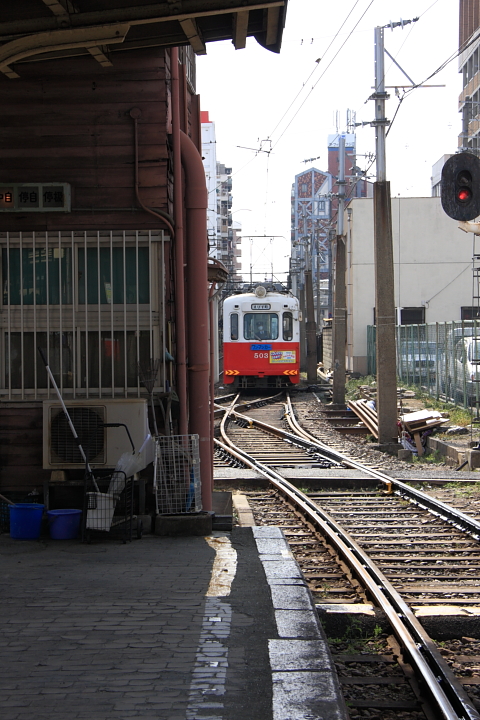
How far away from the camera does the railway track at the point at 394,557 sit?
15.9ft

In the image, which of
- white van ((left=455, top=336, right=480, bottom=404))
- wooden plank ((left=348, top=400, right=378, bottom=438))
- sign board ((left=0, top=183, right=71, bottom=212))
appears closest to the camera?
sign board ((left=0, top=183, right=71, bottom=212))

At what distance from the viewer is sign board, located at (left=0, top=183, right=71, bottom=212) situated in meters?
7.70

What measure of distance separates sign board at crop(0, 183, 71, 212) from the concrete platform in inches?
120

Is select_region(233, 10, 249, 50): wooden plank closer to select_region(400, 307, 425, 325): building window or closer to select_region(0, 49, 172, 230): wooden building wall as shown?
select_region(0, 49, 172, 230): wooden building wall

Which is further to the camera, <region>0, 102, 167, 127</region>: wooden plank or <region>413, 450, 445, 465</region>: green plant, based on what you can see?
<region>413, 450, 445, 465</region>: green plant

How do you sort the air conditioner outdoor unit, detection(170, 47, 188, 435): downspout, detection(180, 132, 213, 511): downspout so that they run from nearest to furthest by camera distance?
the air conditioner outdoor unit, detection(170, 47, 188, 435): downspout, detection(180, 132, 213, 511): downspout

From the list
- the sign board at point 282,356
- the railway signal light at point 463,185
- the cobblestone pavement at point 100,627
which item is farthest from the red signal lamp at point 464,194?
the sign board at point 282,356

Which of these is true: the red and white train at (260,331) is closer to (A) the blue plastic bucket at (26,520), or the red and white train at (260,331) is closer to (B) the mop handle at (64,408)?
(B) the mop handle at (64,408)

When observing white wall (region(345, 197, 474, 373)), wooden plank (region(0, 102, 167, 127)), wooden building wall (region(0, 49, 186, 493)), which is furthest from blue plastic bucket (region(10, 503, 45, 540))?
white wall (region(345, 197, 474, 373))

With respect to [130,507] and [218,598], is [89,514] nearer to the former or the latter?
[130,507]

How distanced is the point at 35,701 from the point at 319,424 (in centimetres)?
1809

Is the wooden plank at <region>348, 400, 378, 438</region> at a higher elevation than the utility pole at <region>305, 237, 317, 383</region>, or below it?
below

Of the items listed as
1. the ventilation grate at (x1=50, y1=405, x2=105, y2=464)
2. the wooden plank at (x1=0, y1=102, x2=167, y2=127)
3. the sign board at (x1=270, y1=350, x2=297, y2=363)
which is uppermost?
the wooden plank at (x1=0, y1=102, x2=167, y2=127)

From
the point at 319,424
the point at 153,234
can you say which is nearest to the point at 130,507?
the point at 153,234
